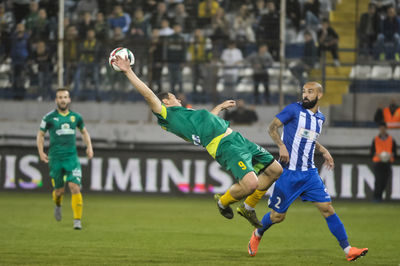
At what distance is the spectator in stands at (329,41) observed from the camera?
61.7 feet

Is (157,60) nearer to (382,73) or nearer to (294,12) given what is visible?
(294,12)

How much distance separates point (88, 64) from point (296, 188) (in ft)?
36.0

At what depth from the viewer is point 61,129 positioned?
12164 millimetres

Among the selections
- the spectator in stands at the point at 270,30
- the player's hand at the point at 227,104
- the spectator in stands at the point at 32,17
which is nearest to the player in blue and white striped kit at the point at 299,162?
the player's hand at the point at 227,104

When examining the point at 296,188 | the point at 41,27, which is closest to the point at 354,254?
the point at 296,188

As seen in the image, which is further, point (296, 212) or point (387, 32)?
point (387, 32)

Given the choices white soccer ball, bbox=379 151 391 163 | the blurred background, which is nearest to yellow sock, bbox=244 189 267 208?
the blurred background

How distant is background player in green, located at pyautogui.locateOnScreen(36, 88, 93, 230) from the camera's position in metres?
11.8

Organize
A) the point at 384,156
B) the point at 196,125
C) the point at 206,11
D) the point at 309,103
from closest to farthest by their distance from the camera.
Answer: the point at 196,125 → the point at 309,103 → the point at 384,156 → the point at 206,11

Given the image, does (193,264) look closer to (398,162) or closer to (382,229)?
(382,229)

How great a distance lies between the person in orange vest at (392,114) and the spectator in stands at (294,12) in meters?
3.17

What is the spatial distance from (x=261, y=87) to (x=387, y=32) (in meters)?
3.72

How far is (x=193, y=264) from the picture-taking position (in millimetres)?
7980

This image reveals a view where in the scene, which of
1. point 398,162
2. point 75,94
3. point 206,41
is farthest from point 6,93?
point 398,162
